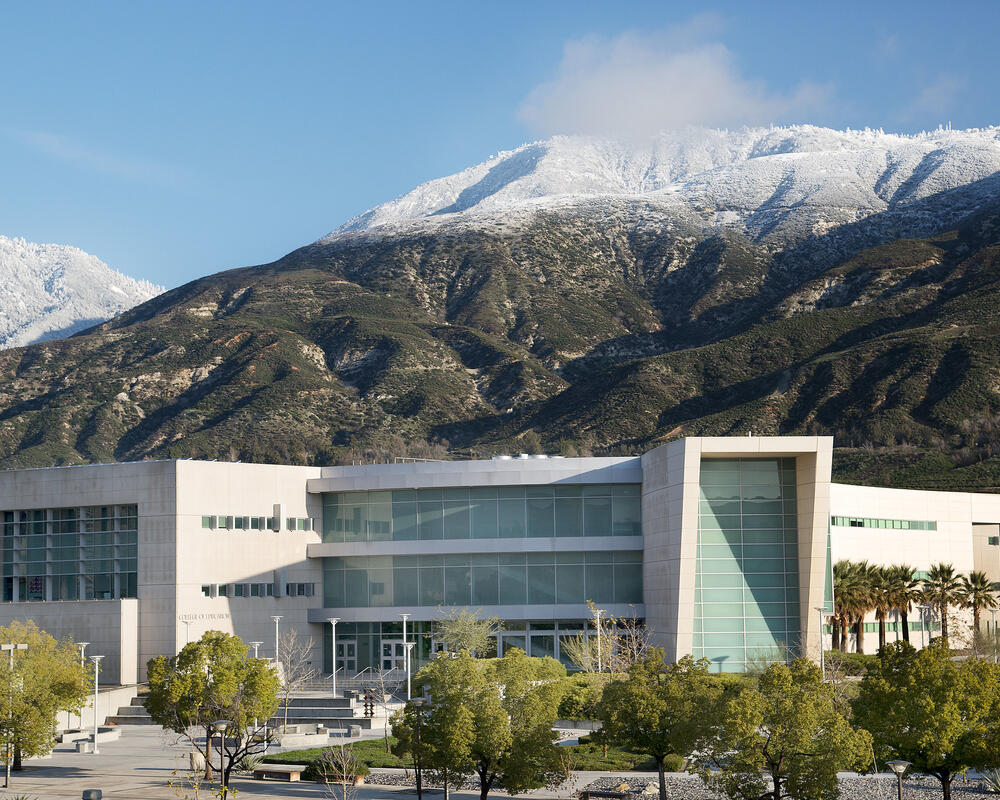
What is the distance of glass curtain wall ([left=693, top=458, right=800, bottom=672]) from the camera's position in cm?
7031

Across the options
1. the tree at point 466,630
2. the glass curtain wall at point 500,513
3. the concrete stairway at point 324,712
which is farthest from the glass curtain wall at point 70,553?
the tree at point 466,630

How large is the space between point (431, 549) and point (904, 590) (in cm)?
3094

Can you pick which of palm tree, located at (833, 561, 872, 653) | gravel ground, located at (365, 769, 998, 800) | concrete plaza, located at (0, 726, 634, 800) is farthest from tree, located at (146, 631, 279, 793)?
palm tree, located at (833, 561, 872, 653)

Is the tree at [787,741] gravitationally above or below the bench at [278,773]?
above

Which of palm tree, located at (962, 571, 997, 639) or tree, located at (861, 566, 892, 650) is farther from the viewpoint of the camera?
palm tree, located at (962, 571, 997, 639)

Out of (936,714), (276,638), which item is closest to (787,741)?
(936,714)

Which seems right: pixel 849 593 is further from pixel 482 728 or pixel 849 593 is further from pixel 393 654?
pixel 482 728

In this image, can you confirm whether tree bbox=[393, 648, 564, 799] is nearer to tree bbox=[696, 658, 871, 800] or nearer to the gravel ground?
the gravel ground

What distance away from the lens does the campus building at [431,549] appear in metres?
70.5

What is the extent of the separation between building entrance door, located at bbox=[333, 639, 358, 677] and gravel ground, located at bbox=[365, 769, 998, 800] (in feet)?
113

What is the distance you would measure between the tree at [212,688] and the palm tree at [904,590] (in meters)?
50.5

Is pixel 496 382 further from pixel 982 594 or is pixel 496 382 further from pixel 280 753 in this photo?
pixel 280 753

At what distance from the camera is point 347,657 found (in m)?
81.9

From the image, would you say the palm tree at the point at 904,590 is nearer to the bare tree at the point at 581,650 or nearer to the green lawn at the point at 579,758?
the bare tree at the point at 581,650
